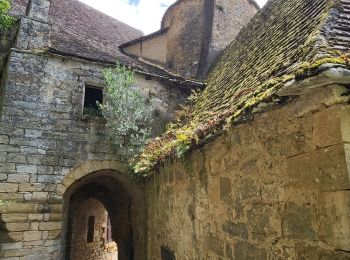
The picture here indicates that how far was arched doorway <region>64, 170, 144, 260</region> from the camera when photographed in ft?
25.4

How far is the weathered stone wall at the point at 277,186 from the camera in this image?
2121 millimetres

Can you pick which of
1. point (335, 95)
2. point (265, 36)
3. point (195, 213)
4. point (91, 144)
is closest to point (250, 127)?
point (335, 95)

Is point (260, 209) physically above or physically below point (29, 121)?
below

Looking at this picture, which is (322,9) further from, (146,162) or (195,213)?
(146,162)

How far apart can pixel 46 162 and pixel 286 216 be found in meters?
5.33

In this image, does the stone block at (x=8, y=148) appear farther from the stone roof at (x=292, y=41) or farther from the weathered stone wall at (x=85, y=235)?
the weathered stone wall at (x=85, y=235)

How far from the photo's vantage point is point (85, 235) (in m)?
13.1

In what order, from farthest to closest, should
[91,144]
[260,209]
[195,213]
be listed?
1. [91,144]
2. [195,213]
3. [260,209]

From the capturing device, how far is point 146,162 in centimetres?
598

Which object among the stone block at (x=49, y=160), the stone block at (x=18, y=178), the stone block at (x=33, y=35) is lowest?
the stone block at (x=18, y=178)

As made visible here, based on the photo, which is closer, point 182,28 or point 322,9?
point 322,9

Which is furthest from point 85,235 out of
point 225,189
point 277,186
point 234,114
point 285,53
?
point 277,186

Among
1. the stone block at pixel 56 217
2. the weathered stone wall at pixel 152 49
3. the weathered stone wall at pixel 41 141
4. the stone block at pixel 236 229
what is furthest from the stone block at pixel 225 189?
the weathered stone wall at pixel 152 49

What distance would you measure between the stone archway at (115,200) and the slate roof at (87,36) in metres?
2.70
